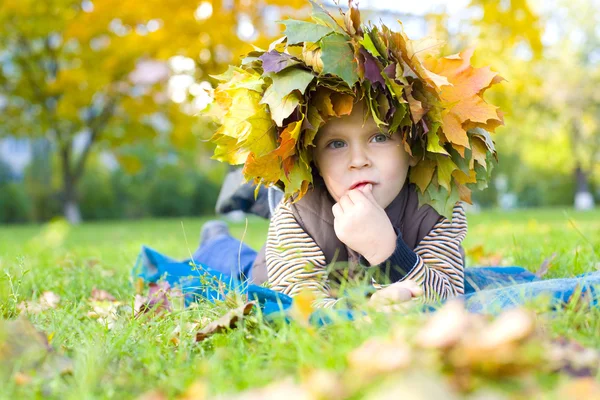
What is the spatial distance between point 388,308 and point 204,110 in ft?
3.79

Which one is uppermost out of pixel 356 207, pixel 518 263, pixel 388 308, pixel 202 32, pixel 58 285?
pixel 202 32

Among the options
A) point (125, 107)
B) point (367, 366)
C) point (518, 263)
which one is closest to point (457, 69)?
point (518, 263)

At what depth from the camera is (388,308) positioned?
1.62 metres

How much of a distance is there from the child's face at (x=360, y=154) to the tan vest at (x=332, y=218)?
0.50 feet

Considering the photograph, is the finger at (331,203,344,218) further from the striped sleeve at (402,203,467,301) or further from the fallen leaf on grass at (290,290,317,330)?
the fallen leaf on grass at (290,290,317,330)

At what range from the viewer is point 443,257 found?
2.33m

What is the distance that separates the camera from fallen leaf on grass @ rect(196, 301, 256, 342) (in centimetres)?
176

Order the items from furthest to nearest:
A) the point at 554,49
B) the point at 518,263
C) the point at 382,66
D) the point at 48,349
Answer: the point at 554,49, the point at 518,263, the point at 382,66, the point at 48,349

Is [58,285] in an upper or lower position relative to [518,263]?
upper

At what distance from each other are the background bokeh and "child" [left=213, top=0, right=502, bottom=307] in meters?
0.22

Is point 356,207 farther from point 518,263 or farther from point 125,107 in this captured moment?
point 125,107

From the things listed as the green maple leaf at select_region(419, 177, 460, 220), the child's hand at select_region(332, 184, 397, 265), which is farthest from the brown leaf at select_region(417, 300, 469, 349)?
the green maple leaf at select_region(419, 177, 460, 220)

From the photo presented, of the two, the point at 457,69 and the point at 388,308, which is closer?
the point at 388,308

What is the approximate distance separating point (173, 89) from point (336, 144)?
13.3 m
